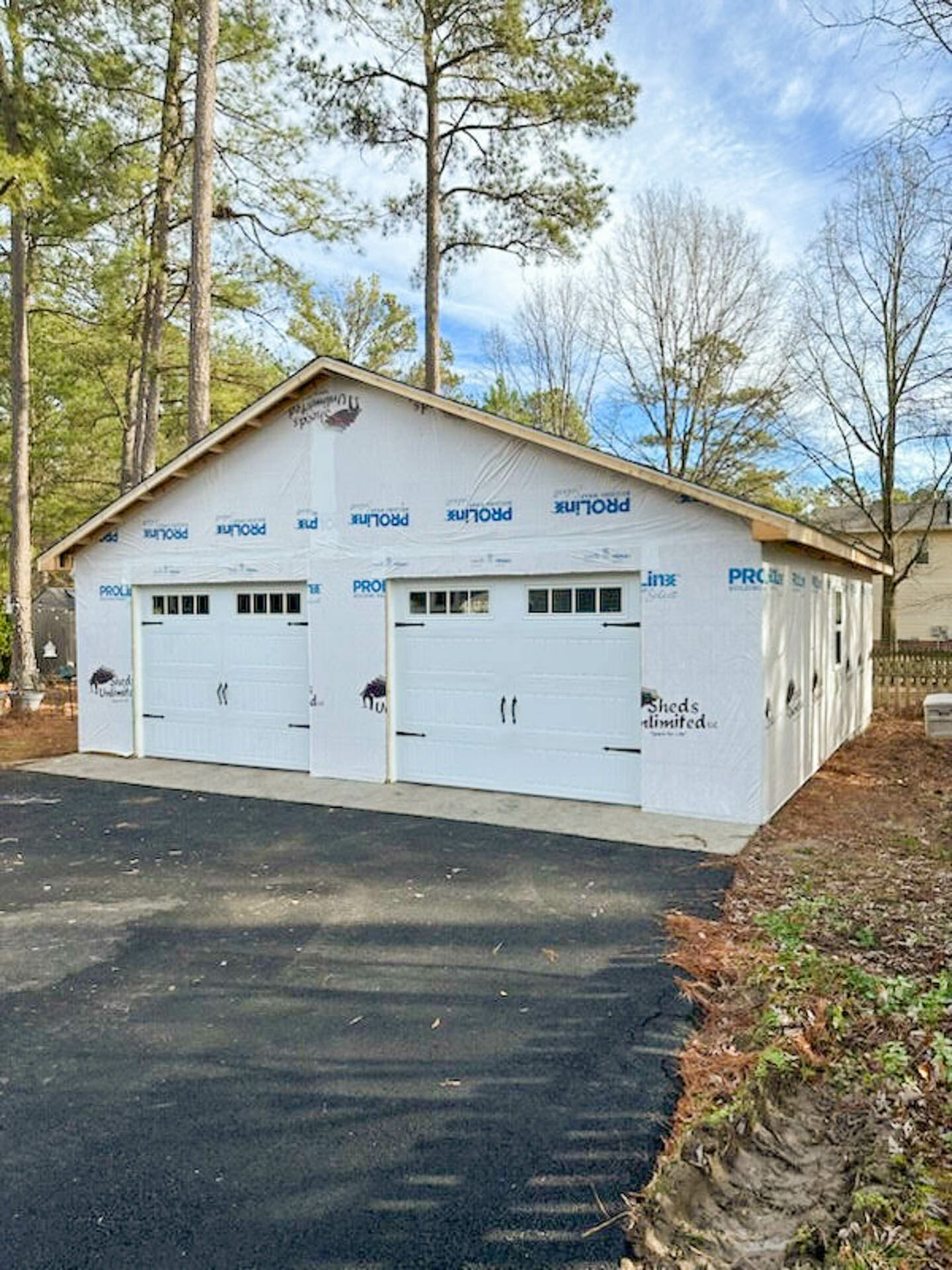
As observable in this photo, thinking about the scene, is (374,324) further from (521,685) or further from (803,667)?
(803,667)

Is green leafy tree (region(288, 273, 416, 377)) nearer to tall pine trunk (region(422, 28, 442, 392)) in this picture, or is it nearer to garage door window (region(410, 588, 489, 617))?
tall pine trunk (region(422, 28, 442, 392))

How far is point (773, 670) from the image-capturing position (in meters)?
7.27

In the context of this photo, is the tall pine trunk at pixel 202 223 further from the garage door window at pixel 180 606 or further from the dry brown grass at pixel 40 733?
the dry brown grass at pixel 40 733

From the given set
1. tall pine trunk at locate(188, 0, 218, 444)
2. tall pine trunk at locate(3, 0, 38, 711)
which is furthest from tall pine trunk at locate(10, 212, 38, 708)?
tall pine trunk at locate(188, 0, 218, 444)

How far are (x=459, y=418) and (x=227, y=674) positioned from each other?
3986 millimetres

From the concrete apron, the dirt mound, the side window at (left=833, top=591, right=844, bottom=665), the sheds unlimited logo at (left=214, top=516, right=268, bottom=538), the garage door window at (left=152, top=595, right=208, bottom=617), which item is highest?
the sheds unlimited logo at (left=214, top=516, right=268, bottom=538)

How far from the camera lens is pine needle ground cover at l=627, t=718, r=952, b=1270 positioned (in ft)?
7.98

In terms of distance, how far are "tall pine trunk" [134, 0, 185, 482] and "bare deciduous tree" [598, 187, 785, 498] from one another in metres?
8.86

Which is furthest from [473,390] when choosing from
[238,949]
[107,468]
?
[238,949]

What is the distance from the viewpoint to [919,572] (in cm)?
2697

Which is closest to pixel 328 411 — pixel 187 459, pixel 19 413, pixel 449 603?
pixel 187 459

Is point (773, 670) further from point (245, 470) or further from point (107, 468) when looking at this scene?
point (107, 468)

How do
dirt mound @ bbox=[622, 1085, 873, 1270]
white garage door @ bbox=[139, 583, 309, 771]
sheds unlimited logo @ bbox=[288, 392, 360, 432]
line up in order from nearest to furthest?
dirt mound @ bbox=[622, 1085, 873, 1270] < sheds unlimited logo @ bbox=[288, 392, 360, 432] < white garage door @ bbox=[139, 583, 309, 771]

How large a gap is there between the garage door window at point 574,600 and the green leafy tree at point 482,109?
8.46m
